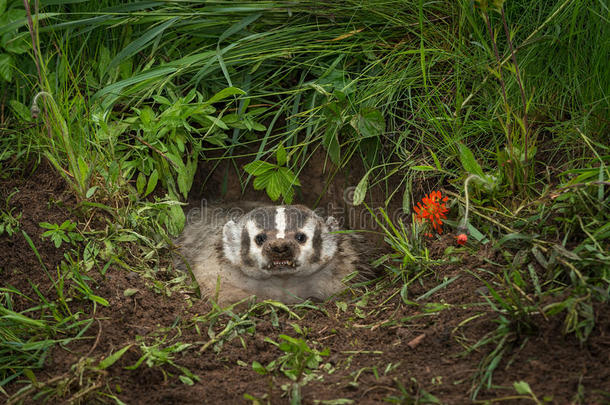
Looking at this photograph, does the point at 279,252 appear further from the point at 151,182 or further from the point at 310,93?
the point at 310,93

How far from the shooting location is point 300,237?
378 cm

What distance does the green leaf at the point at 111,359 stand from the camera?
2338mm

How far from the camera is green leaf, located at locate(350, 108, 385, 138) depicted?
142 inches

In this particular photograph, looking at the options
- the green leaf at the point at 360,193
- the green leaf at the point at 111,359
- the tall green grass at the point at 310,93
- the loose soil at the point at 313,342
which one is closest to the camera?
the loose soil at the point at 313,342

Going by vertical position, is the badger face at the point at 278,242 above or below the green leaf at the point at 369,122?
below

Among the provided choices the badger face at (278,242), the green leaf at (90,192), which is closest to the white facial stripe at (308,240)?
the badger face at (278,242)

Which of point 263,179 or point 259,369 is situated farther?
point 263,179

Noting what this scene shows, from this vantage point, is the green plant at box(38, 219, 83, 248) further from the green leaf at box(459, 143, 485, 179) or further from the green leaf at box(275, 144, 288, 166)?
the green leaf at box(459, 143, 485, 179)

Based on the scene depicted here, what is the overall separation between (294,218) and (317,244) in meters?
0.25

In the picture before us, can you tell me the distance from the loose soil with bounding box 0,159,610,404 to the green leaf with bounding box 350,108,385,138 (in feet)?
2.68

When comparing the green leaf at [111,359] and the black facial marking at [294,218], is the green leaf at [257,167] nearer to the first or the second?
the black facial marking at [294,218]

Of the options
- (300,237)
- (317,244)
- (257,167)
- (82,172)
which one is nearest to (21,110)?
(82,172)

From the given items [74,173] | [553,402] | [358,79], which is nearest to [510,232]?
[553,402]

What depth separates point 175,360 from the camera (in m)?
2.53
